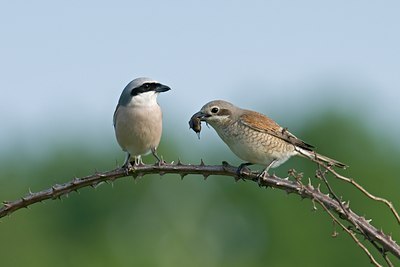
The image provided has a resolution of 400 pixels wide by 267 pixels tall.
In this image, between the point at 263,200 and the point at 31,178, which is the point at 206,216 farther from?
the point at 31,178

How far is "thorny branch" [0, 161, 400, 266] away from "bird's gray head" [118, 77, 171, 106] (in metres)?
2.83

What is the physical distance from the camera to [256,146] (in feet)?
26.0

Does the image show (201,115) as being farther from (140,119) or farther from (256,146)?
(140,119)

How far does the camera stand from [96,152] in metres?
63.1

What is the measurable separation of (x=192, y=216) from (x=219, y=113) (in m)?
47.0

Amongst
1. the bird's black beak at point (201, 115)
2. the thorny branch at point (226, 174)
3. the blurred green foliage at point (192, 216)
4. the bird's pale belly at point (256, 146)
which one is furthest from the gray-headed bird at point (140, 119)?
the blurred green foliage at point (192, 216)

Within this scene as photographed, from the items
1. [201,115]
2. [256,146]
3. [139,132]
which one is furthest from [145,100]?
[201,115]

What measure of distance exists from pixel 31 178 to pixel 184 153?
9516mm

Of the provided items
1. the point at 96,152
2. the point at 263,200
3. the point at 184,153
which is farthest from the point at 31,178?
the point at 263,200

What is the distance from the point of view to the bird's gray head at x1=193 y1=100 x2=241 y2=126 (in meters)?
7.69

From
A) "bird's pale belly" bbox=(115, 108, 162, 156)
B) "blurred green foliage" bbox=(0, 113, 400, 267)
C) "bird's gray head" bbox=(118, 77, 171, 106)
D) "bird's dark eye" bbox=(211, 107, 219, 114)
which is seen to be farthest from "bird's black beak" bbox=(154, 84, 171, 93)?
"blurred green foliage" bbox=(0, 113, 400, 267)

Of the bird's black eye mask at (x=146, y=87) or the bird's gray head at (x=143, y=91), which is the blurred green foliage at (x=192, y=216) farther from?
the bird's black eye mask at (x=146, y=87)

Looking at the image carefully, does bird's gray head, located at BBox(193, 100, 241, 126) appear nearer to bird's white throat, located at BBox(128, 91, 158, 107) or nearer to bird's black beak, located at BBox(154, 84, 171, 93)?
bird's black beak, located at BBox(154, 84, 171, 93)

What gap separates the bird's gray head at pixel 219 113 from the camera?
25.2 feet
